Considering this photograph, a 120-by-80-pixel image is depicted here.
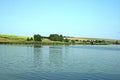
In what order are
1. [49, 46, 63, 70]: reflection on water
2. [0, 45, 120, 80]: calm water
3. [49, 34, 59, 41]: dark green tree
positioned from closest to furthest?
[0, 45, 120, 80]: calm water
[49, 46, 63, 70]: reflection on water
[49, 34, 59, 41]: dark green tree

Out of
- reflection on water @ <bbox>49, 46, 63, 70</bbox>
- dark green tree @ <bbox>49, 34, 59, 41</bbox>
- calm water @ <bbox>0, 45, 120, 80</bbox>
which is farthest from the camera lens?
dark green tree @ <bbox>49, 34, 59, 41</bbox>

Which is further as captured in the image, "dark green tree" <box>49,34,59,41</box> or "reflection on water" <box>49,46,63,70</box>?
"dark green tree" <box>49,34,59,41</box>

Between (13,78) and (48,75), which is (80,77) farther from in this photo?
(13,78)

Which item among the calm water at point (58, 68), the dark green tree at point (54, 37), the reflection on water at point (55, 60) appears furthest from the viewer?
the dark green tree at point (54, 37)

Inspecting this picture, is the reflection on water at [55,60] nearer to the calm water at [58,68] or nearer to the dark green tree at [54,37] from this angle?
the calm water at [58,68]

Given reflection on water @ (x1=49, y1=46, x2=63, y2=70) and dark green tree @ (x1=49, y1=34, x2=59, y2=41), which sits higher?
dark green tree @ (x1=49, y1=34, x2=59, y2=41)

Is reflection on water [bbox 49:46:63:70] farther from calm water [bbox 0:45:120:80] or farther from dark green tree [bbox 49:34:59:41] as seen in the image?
dark green tree [bbox 49:34:59:41]

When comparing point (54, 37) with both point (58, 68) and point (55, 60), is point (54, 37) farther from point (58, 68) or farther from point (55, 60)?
point (58, 68)

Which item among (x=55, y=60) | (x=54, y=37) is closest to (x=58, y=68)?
(x=55, y=60)

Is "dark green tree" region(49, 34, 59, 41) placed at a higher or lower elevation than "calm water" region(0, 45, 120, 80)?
higher

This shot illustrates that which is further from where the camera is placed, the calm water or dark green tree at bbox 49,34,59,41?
dark green tree at bbox 49,34,59,41

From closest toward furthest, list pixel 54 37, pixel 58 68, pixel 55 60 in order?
1. pixel 58 68
2. pixel 55 60
3. pixel 54 37

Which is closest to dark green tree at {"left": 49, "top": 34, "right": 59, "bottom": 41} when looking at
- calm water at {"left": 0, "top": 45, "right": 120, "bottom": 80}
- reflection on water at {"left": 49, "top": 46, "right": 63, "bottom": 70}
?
reflection on water at {"left": 49, "top": 46, "right": 63, "bottom": 70}

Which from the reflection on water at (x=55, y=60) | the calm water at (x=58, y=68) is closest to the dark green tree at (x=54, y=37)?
the reflection on water at (x=55, y=60)
